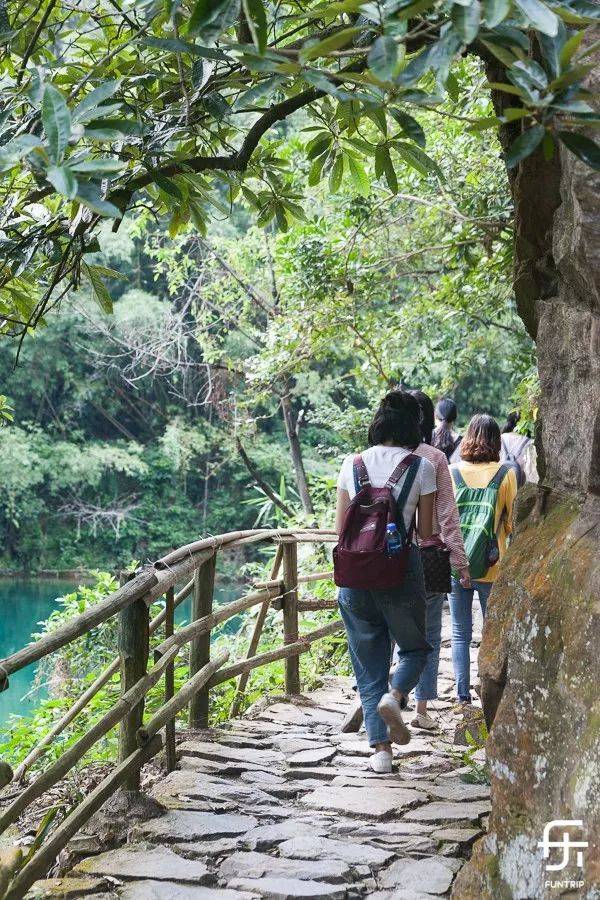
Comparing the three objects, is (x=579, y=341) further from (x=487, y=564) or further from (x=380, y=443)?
(x=487, y=564)

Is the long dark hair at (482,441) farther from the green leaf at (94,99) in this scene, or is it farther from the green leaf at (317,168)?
the green leaf at (94,99)

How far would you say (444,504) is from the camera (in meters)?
4.44

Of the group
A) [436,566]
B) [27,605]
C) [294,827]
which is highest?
[436,566]

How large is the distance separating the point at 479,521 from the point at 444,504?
0.48 m

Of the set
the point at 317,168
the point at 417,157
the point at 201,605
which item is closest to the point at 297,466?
the point at 201,605

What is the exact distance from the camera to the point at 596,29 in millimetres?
2859

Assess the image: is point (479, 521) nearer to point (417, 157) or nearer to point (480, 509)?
point (480, 509)

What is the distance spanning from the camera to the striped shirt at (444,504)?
441cm

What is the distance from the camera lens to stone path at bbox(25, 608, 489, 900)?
2.87 metres

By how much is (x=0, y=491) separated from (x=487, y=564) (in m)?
17.2

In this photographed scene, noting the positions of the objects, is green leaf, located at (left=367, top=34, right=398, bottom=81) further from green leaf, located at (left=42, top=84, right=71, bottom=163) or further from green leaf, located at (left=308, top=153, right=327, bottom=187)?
green leaf, located at (left=308, top=153, right=327, bottom=187)

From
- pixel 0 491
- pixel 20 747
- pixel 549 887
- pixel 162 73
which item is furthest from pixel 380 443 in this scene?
pixel 0 491

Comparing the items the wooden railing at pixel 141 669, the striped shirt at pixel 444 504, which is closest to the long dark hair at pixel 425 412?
the striped shirt at pixel 444 504

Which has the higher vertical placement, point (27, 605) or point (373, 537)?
point (373, 537)
